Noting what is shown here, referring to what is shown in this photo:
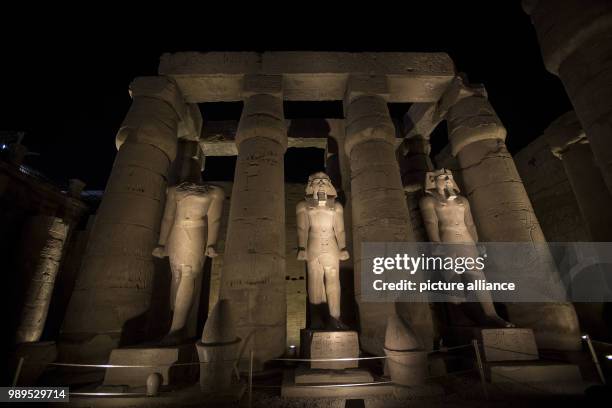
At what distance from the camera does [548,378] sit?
3965 mm

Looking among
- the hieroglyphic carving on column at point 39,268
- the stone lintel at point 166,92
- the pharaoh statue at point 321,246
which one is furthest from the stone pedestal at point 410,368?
the hieroglyphic carving on column at point 39,268

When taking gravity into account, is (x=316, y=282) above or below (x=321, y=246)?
below

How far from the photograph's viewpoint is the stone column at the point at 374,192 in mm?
5199

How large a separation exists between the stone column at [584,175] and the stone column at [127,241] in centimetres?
1078

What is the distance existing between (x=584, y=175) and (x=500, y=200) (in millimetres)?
3859

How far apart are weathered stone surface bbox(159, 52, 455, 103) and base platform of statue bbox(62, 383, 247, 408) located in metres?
7.04

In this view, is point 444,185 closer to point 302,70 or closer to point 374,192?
point 374,192

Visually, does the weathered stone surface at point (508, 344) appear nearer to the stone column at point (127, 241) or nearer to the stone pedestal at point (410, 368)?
the stone pedestal at point (410, 368)

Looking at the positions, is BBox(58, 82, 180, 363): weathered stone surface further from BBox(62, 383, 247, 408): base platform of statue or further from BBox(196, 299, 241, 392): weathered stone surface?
BBox(196, 299, 241, 392): weathered stone surface

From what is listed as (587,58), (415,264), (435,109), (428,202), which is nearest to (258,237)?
(415,264)

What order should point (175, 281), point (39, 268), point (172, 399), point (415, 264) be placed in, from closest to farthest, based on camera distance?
1. point (172, 399)
2. point (175, 281)
3. point (415, 264)
4. point (39, 268)

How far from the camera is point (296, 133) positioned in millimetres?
9883

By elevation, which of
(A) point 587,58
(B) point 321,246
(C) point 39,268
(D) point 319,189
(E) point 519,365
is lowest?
(E) point 519,365

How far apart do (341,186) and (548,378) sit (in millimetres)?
5947
